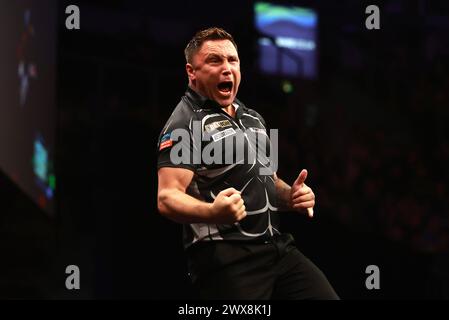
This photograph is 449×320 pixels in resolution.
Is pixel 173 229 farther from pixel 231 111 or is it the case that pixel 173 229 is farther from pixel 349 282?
pixel 231 111

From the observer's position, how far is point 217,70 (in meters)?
2.23

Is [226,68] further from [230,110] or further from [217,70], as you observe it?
[230,110]

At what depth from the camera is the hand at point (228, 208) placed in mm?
1895

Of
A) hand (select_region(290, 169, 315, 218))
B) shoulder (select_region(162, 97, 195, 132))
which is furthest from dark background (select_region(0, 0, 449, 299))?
hand (select_region(290, 169, 315, 218))

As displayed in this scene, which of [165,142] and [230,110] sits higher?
[230,110]

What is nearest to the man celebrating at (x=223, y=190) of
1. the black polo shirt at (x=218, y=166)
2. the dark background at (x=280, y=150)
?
the black polo shirt at (x=218, y=166)

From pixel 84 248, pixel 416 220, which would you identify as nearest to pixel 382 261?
pixel 416 220

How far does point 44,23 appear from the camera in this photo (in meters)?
4.29

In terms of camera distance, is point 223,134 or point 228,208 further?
point 223,134

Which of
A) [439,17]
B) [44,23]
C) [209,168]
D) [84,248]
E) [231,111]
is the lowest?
[84,248]

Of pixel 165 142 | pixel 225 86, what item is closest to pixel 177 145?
pixel 165 142

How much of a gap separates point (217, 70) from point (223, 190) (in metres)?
0.46

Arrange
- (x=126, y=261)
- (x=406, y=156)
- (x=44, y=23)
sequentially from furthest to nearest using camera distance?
(x=406, y=156)
(x=126, y=261)
(x=44, y=23)
